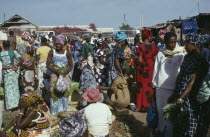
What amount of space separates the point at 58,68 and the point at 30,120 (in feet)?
8.27

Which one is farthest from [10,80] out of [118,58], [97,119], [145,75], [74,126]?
[97,119]

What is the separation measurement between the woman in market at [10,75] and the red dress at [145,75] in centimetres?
322

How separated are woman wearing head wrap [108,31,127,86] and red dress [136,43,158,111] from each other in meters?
0.48

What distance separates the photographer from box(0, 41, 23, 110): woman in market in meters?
7.02

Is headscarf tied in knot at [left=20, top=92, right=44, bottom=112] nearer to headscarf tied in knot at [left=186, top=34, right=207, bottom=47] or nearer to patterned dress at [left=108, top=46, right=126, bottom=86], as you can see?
headscarf tied in knot at [left=186, top=34, right=207, bottom=47]

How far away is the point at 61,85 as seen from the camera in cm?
606

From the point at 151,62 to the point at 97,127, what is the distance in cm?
291

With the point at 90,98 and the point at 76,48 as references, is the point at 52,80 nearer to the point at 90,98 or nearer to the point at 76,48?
the point at 90,98

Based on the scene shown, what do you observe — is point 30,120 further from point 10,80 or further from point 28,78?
point 10,80

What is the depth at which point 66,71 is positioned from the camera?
625 centimetres

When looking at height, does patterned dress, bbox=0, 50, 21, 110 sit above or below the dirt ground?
above

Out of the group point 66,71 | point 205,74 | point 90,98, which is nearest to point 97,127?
point 90,98

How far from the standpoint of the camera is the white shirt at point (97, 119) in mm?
3945

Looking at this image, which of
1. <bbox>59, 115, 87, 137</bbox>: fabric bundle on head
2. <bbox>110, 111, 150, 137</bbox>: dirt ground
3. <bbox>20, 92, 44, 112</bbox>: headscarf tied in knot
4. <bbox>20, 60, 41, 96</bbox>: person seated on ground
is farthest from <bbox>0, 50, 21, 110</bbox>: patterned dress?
<bbox>59, 115, 87, 137</bbox>: fabric bundle on head
